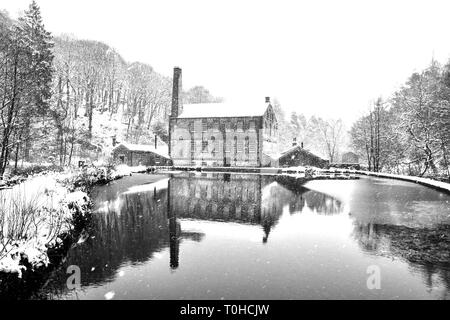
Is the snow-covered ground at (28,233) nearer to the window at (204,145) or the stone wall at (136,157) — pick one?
the stone wall at (136,157)

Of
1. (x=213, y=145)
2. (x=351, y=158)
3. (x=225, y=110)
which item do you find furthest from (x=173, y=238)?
(x=351, y=158)

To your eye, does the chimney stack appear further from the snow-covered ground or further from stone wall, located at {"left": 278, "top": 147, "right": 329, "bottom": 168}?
the snow-covered ground

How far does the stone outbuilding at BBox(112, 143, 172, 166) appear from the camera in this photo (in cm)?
5412

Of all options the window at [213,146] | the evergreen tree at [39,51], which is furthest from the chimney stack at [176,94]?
the evergreen tree at [39,51]

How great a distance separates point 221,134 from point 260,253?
48.6 meters

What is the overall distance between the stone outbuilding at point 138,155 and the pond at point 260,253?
39746 mm

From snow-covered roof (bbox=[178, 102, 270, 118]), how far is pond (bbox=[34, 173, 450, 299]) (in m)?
42.0

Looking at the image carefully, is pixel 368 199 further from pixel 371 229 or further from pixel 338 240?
pixel 338 240

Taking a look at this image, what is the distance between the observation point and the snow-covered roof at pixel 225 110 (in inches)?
2243

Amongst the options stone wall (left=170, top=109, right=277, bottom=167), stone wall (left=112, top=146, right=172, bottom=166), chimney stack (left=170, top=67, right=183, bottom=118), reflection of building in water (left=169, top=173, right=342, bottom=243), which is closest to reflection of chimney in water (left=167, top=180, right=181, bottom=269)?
reflection of building in water (left=169, top=173, right=342, bottom=243)

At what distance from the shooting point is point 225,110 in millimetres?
58688

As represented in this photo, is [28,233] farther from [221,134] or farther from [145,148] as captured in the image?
[221,134]

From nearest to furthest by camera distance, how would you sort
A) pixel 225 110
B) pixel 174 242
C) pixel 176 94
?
pixel 174 242 → pixel 225 110 → pixel 176 94
